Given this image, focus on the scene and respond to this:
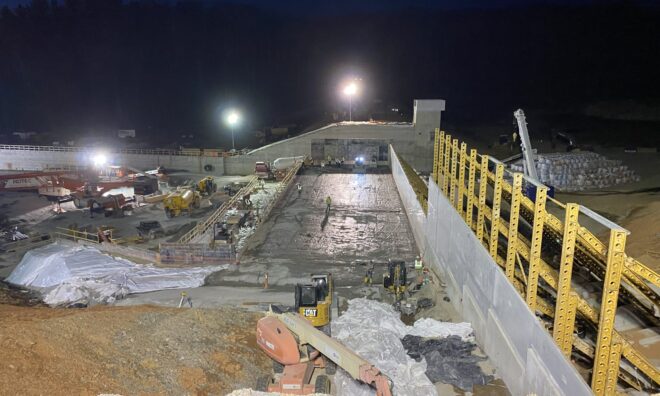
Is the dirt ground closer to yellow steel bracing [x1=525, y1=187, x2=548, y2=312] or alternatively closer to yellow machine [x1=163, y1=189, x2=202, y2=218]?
yellow steel bracing [x1=525, y1=187, x2=548, y2=312]

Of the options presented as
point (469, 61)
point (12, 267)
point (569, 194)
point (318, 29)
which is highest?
point (318, 29)

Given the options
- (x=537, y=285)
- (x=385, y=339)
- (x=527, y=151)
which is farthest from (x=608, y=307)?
(x=527, y=151)

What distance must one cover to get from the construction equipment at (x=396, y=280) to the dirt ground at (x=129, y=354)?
554cm

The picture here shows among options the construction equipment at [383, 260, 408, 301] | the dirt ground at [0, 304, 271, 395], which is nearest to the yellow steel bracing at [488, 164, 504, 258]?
the construction equipment at [383, 260, 408, 301]

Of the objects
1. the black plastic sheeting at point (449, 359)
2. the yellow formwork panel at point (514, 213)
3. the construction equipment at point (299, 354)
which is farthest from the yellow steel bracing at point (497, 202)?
the construction equipment at point (299, 354)

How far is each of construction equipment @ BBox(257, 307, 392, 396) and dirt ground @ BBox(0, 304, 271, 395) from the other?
2.65 ft

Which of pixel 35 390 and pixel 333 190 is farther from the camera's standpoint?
pixel 333 190

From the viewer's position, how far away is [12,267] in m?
23.1

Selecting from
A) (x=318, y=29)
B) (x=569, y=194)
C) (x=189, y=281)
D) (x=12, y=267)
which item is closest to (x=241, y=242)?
(x=189, y=281)

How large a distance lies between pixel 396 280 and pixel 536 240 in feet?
23.4

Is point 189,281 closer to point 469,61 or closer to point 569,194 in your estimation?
point 569,194

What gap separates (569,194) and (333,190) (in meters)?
15.7

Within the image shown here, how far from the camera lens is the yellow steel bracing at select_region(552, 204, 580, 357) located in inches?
330

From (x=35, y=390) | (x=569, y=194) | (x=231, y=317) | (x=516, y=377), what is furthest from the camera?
(x=569, y=194)
